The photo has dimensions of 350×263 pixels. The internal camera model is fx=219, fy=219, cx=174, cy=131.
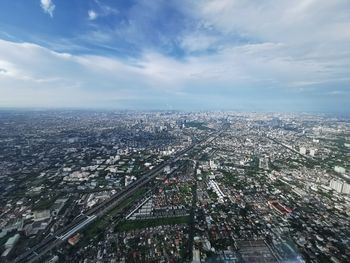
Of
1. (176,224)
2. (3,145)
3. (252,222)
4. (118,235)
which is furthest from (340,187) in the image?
(3,145)

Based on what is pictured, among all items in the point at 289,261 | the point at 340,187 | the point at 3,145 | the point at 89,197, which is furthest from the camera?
the point at 3,145

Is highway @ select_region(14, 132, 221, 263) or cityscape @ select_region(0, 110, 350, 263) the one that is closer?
highway @ select_region(14, 132, 221, 263)

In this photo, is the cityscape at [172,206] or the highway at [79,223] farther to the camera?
the cityscape at [172,206]

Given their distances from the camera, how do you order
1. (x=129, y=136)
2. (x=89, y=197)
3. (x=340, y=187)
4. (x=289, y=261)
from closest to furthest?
(x=289, y=261) < (x=89, y=197) < (x=340, y=187) < (x=129, y=136)

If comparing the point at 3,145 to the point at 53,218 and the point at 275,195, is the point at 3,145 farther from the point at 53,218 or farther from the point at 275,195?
the point at 275,195

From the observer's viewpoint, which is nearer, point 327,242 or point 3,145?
point 327,242

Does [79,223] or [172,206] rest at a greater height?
[172,206]

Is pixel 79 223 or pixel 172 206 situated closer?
pixel 79 223

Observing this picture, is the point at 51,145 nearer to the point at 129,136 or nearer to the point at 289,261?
the point at 129,136
